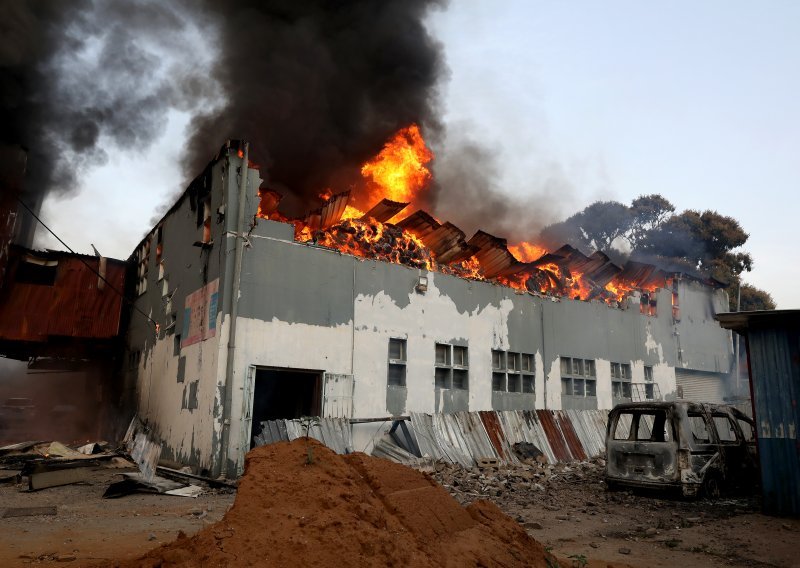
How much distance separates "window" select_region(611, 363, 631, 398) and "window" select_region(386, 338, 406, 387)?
8.64 m

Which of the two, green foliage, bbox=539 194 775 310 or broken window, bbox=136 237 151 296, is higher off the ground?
green foliage, bbox=539 194 775 310

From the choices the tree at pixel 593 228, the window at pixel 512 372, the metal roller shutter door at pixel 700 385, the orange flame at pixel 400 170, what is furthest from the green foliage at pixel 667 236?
the window at pixel 512 372

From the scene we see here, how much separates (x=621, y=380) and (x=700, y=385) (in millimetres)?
6041

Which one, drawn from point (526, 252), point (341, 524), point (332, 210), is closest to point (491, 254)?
point (332, 210)

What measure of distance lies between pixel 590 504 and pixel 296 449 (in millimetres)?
5906

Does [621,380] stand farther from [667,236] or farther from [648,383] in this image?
[667,236]

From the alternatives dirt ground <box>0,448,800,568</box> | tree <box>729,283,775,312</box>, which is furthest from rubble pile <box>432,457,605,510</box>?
→ tree <box>729,283,775,312</box>

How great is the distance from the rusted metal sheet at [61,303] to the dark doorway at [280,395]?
7.67 metres

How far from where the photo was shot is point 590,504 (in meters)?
9.02

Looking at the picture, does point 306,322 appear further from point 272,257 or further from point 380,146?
point 380,146

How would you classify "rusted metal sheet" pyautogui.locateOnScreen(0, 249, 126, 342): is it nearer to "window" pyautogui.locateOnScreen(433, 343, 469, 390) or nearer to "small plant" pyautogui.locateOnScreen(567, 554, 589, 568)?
"window" pyautogui.locateOnScreen(433, 343, 469, 390)

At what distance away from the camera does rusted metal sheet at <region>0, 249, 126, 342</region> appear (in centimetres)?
1881

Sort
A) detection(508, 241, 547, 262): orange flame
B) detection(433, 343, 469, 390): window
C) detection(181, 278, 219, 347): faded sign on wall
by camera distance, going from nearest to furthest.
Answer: detection(181, 278, 219, 347): faded sign on wall → detection(433, 343, 469, 390): window → detection(508, 241, 547, 262): orange flame

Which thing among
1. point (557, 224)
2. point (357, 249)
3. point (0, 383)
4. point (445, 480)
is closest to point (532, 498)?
point (445, 480)
